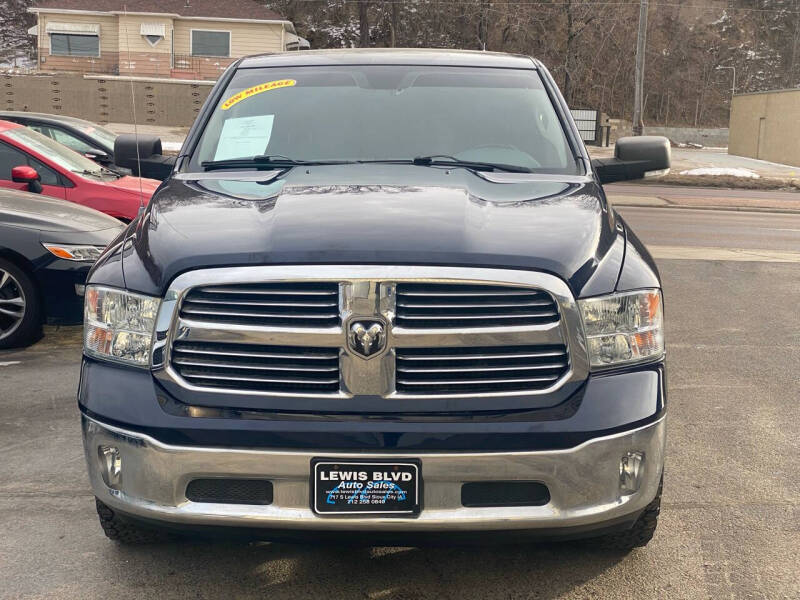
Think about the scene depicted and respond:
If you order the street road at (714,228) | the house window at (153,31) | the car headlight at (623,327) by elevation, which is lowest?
the street road at (714,228)

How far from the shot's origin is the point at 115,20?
1754 inches

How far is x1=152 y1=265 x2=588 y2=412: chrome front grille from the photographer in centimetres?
284

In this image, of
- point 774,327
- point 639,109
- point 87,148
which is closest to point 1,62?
point 639,109

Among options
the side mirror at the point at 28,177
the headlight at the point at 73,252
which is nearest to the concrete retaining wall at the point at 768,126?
the side mirror at the point at 28,177

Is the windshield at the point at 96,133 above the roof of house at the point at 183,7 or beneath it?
beneath

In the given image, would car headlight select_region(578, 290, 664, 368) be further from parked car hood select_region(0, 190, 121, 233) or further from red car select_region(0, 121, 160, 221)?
red car select_region(0, 121, 160, 221)

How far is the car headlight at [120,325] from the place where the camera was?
117 inches

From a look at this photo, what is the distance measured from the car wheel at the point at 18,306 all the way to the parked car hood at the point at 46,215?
336 mm

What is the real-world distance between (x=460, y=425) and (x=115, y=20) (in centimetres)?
4567

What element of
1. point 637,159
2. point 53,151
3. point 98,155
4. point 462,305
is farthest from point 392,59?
point 98,155

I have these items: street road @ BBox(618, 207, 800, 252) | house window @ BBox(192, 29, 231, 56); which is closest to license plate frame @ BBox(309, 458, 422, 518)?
street road @ BBox(618, 207, 800, 252)

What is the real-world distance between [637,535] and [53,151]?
7575mm

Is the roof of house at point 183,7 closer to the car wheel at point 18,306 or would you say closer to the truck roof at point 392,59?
the car wheel at point 18,306

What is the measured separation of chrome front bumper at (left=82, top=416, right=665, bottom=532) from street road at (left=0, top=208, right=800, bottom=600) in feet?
1.54
